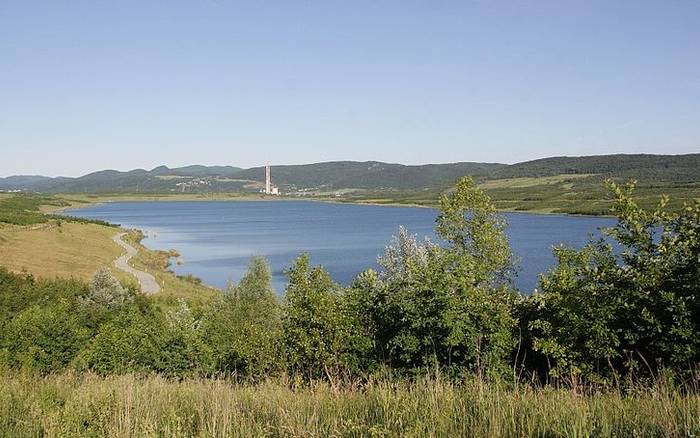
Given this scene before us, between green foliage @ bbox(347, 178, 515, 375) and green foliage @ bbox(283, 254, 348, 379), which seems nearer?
green foliage @ bbox(347, 178, 515, 375)

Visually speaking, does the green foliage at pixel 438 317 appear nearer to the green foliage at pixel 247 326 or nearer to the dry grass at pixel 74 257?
the green foliage at pixel 247 326

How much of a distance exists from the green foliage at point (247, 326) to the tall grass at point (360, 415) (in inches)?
519

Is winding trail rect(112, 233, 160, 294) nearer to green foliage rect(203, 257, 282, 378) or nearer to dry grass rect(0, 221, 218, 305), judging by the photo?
dry grass rect(0, 221, 218, 305)

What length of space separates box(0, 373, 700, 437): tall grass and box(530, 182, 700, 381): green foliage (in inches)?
298

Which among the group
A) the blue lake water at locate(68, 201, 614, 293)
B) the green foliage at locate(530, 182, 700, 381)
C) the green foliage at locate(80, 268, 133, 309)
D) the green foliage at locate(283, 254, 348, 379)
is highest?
the green foliage at locate(530, 182, 700, 381)

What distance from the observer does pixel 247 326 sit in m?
23.4

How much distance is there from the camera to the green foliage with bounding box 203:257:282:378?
21.0m

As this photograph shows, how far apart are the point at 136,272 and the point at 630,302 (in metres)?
62.4

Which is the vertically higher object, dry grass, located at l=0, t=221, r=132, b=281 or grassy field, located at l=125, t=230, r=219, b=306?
dry grass, located at l=0, t=221, r=132, b=281

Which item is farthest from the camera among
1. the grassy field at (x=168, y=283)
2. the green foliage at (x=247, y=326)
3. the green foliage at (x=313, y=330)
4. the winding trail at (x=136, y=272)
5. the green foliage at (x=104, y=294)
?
the winding trail at (x=136, y=272)

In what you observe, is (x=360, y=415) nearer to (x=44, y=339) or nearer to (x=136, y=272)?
(x=44, y=339)

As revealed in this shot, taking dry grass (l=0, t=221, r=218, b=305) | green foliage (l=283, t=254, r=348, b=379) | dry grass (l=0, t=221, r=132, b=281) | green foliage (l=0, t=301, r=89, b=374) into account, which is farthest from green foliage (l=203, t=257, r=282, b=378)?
dry grass (l=0, t=221, r=132, b=281)

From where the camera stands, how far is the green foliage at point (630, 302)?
1244cm

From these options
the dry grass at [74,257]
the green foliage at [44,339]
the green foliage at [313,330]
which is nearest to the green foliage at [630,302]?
the green foliage at [313,330]
